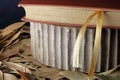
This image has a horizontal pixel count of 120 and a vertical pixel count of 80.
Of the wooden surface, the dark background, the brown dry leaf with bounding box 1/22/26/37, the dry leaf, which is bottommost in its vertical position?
the dry leaf

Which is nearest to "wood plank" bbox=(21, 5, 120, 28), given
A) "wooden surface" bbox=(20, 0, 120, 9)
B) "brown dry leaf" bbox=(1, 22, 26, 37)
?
"wooden surface" bbox=(20, 0, 120, 9)

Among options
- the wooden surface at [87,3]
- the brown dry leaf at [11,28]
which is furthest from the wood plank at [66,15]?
the brown dry leaf at [11,28]

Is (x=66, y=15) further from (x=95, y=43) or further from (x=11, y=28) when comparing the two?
(x=11, y=28)

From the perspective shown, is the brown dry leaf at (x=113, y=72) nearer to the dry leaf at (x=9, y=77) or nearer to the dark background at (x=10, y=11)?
the dry leaf at (x=9, y=77)

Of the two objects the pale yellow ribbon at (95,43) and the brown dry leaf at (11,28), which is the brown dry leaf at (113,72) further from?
the brown dry leaf at (11,28)

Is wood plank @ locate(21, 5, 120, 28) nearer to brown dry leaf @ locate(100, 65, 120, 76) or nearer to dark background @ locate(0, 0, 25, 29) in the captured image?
brown dry leaf @ locate(100, 65, 120, 76)

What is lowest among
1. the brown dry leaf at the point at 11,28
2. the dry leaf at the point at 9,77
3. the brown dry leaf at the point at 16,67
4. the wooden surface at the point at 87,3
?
the dry leaf at the point at 9,77

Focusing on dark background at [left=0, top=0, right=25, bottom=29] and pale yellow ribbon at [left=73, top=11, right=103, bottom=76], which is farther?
dark background at [left=0, top=0, right=25, bottom=29]

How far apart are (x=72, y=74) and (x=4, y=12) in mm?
318

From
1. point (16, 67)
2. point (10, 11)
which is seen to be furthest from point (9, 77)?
point (10, 11)

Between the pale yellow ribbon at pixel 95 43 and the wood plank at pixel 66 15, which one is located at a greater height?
the wood plank at pixel 66 15

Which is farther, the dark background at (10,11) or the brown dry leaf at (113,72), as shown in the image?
the dark background at (10,11)

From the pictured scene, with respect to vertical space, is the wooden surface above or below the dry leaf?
above

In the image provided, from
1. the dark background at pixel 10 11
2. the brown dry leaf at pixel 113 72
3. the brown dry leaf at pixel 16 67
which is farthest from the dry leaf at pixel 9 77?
the dark background at pixel 10 11
